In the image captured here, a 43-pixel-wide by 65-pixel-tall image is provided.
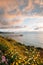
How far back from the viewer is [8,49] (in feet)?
10.1

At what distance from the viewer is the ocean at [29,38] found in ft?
11.0

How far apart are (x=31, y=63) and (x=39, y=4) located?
92cm

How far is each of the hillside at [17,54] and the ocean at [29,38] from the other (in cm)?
5

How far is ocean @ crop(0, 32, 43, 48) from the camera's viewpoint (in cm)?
335

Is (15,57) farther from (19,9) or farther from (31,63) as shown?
(19,9)

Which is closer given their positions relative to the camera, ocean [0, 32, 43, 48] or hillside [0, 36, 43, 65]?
hillside [0, 36, 43, 65]

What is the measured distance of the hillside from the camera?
286cm

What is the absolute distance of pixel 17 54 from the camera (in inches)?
117

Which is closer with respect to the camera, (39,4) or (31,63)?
(31,63)

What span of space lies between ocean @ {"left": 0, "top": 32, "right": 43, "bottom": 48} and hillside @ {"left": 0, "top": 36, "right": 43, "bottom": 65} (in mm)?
50

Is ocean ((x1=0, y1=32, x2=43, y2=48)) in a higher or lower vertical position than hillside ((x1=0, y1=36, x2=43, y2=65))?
higher

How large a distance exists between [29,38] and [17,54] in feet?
1.51

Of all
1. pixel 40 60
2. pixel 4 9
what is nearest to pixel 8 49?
pixel 40 60

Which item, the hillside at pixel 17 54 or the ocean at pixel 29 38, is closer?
the hillside at pixel 17 54
